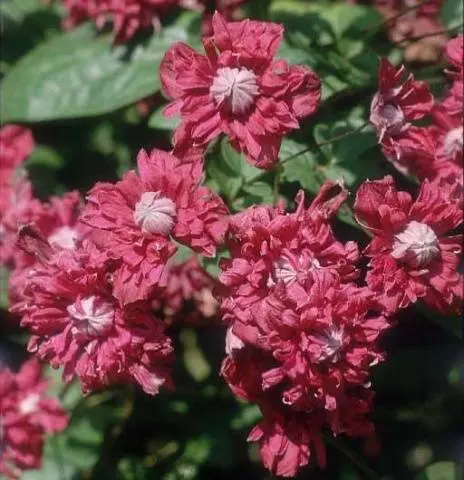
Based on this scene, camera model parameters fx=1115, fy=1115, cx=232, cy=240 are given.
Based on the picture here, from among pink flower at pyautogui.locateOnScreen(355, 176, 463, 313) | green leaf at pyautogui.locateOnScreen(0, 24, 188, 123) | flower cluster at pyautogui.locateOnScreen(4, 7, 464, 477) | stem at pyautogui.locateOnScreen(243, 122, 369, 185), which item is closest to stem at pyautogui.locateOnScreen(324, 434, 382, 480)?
flower cluster at pyautogui.locateOnScreen(4, 7, 464, 477)

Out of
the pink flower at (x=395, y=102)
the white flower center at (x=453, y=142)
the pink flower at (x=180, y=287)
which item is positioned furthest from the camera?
the pink flower at (x=180, y=287)

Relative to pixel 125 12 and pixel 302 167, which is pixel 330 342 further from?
pixel 125 12

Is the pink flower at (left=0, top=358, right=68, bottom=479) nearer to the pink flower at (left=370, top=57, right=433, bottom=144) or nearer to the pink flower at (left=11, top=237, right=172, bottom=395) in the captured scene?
the pink flower at (left=11, top=237, right=172, bottom=395)

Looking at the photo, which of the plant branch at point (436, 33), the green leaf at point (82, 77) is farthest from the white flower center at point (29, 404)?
the plant branch at point (436, 33)

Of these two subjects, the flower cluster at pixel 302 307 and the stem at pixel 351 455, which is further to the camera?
the stem at pixel 351 455

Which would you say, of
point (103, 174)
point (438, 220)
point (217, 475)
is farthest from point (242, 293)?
point (103, 174)

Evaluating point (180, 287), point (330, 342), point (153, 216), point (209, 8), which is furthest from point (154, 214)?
point (209, 8)

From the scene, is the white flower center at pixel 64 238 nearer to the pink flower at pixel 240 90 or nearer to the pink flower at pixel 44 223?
the pink flower at pixel 44 223
